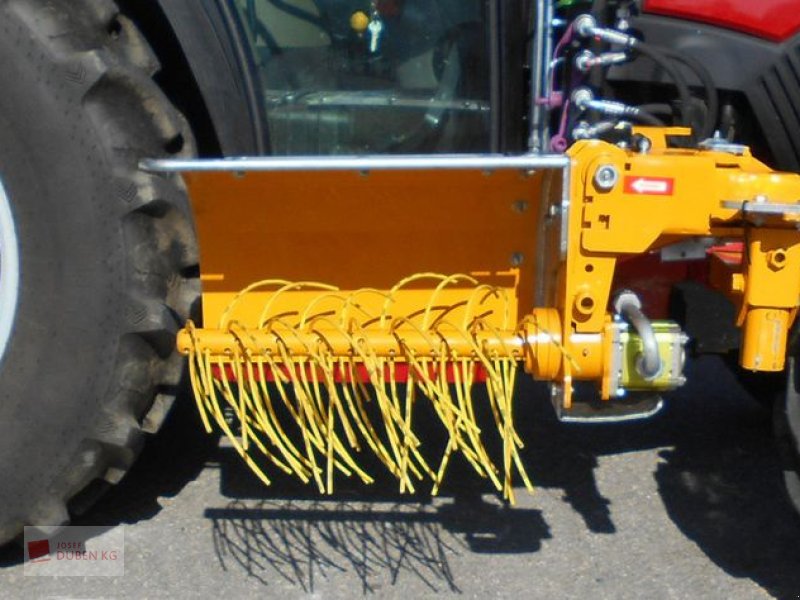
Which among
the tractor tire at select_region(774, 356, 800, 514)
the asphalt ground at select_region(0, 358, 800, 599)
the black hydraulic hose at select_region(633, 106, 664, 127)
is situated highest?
the black hydraulic hose at select_region(633, 106, 664, 127)

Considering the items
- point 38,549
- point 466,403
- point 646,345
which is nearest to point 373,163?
point 466,403

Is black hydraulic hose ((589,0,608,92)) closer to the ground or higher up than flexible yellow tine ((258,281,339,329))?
higher up

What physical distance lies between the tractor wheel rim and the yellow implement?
0.34m

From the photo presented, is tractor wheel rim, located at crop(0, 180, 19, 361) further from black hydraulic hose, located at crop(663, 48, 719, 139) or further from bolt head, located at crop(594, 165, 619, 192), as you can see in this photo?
black hydraulic hose, located at crop(663, 48, 719, 139)

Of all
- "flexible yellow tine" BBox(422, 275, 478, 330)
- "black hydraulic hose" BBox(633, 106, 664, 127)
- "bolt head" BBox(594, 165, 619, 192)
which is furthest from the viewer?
"black hydraulic hose" BBox(633, 106, 664, 127)

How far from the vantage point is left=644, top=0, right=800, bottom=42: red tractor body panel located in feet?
7.95

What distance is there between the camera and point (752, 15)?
7.96 feet

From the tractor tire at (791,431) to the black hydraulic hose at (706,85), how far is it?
1.73 ft

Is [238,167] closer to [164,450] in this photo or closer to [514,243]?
[514,243]

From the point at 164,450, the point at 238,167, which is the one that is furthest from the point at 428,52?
the point at 164,450

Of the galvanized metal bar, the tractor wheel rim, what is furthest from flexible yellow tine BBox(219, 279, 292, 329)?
the tractor wheel rim

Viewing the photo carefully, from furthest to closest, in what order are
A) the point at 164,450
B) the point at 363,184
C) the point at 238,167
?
the point at 164,450, the point at 363,184, the point at 238,167

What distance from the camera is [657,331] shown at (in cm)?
222

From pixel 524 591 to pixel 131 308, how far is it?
0.98 meters
